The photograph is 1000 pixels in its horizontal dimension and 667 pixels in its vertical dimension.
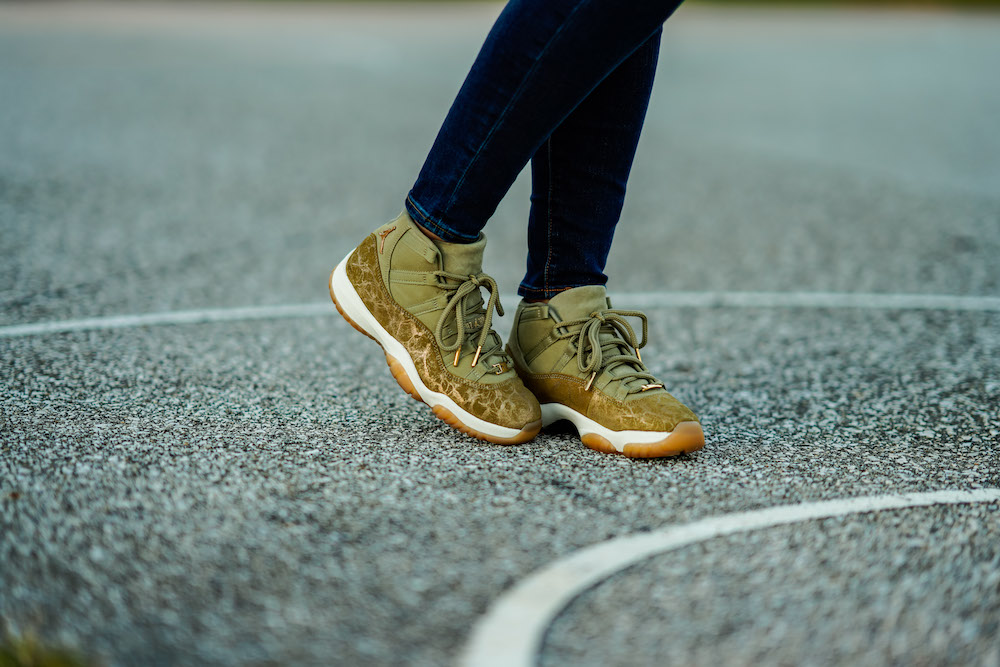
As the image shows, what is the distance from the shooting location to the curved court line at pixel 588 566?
0.93 m

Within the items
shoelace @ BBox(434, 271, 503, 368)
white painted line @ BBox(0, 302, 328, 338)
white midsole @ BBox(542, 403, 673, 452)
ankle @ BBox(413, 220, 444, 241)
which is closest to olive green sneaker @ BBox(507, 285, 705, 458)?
white midsole @ BBox(542, 403, 673, 452)

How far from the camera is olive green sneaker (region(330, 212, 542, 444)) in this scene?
4.60ft

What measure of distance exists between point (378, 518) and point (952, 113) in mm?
6247

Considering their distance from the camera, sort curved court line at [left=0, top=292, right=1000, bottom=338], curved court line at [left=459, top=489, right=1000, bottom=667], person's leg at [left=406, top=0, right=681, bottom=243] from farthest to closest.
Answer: curved court line at [left=0, top=292, right=1000, bottom=338] < person's leg at [left=406, top=0, right=681, bottom=243] < curved court line at [left=459, top=489, right=1000, bottom=667]

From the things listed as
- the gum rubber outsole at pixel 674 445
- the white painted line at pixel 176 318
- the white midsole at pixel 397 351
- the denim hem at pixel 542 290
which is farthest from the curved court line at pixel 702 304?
the gum rubber outsole at pixel 674 445

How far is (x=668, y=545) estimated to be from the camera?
1142mm

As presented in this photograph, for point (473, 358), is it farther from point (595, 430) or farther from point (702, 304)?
point (702, 304)

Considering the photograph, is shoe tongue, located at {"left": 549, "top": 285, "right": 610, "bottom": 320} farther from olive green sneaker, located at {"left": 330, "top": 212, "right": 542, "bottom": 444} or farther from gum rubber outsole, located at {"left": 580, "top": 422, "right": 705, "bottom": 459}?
gum rubber outsole, located at {"left": 580, "top": 422, "right": 705, "bottom": 459}

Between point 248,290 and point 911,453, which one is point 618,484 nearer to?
point 911,453

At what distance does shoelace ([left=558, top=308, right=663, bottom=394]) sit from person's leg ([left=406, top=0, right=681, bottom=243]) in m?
0.25

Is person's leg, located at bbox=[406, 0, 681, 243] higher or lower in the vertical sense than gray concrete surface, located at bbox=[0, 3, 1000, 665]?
higher

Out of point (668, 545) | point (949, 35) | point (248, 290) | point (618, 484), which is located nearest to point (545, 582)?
point (668, 545)
